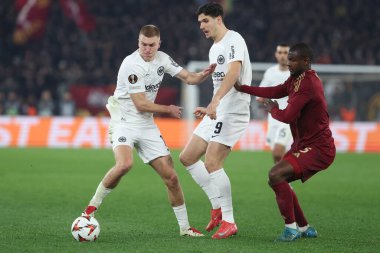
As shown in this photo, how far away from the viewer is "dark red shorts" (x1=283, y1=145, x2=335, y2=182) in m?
7.78

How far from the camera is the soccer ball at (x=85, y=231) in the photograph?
7711 millimetres

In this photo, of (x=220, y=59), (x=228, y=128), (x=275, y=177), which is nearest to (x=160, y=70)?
(x=220, y=59)

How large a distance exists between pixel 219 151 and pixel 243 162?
409 inches

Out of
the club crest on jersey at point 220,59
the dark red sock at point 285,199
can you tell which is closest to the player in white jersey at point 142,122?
the club crest on jersey at point 220,59

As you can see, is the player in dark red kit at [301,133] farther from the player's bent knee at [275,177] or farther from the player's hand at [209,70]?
the player's hand at [209,70]

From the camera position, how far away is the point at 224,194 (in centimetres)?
845

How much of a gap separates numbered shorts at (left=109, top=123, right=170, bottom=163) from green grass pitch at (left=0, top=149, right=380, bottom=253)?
86 cm

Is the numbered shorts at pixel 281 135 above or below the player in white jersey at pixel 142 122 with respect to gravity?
Answer: below

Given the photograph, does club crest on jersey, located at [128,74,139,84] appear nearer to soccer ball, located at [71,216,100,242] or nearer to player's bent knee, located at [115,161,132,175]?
player's bent knee, located at [115,161,132,175]

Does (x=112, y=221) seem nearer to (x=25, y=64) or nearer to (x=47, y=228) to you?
(x=47, y=228)

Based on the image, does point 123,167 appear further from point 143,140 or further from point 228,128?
point 228,128

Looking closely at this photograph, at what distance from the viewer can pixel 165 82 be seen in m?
27.7

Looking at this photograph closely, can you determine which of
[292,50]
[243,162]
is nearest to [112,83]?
[243,162]

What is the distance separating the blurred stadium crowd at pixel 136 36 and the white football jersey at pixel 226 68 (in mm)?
17188
